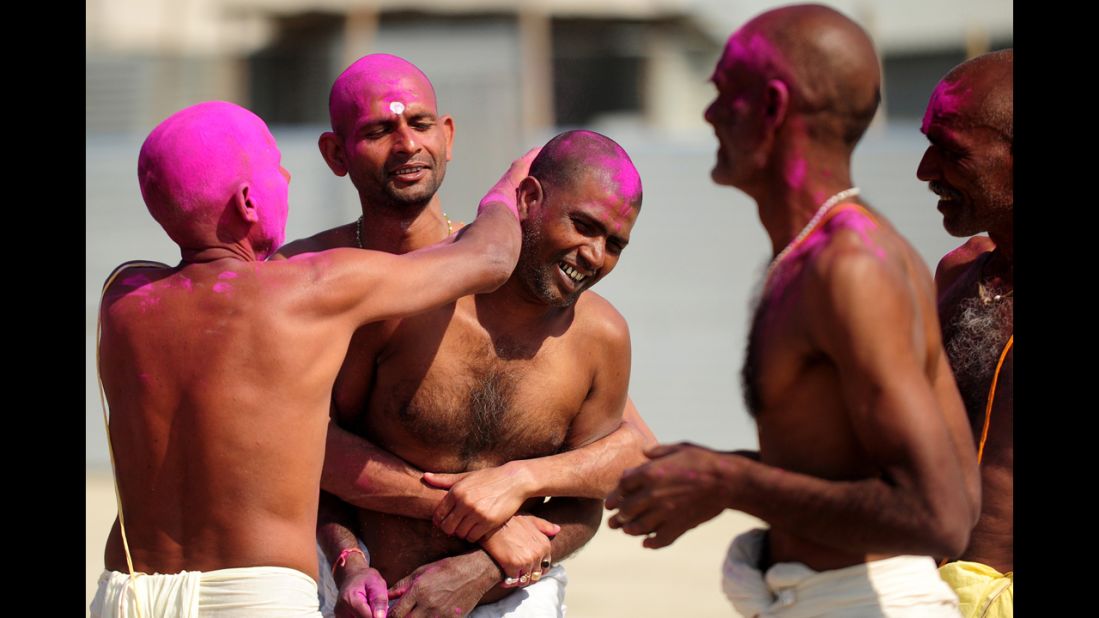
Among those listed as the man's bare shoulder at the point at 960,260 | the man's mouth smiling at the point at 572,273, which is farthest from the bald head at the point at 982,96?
the man's mouth smiling at the point at 572,273

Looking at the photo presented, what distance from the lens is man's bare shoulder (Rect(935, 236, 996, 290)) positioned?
3.89m

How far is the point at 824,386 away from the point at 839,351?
0.45 feet

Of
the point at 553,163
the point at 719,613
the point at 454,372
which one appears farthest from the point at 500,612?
the point at 719,613

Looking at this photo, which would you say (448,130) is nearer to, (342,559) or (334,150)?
(334,150)

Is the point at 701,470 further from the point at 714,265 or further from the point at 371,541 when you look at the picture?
the point at 714,265

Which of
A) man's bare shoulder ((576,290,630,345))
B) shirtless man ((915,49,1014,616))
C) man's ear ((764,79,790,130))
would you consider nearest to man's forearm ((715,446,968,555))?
man's ear ((764,79,790,130))

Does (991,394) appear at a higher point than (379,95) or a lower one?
lower

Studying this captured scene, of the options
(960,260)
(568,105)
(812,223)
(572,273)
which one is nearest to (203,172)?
(572,273)

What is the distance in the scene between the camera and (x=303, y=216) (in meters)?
11.5

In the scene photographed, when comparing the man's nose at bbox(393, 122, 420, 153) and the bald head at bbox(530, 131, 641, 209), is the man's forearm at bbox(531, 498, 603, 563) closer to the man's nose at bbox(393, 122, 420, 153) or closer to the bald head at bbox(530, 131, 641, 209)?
the bald head at bbox(530, 131, 641, 209)

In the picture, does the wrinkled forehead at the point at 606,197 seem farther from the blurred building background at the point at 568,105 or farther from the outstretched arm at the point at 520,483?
the blurred building background at the point at 568,105

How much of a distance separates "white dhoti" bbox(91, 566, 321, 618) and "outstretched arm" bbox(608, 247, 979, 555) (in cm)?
106

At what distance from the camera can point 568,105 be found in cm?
1520

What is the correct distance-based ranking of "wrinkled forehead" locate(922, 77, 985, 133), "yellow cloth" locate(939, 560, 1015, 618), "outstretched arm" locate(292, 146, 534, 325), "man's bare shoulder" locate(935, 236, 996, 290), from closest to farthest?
1. "outstretched arm" locate(292, 146, 534, 325)
2. "yellow cloth" locate(939, 560, 1015, 618)
3. "wrinkled forehead" locate(922, 77, 985, 133)
4. "man's bare shoulder" locate(935, 236, 996, 290)
